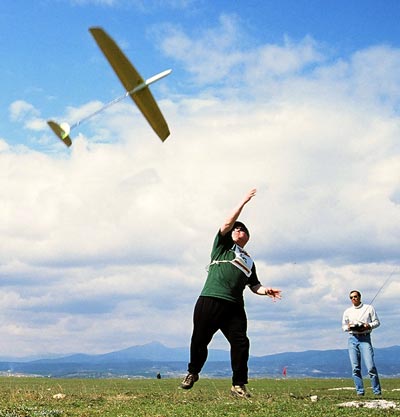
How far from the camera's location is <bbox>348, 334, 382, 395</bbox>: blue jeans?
45.1ft

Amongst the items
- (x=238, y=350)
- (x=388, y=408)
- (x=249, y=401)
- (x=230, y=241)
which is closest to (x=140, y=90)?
(x=230, y=241)

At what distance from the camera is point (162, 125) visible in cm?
1417

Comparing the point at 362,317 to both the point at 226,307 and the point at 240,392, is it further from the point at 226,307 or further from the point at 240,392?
the point at 226,307

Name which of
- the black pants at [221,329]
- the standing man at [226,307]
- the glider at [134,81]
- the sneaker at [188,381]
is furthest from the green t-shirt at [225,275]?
the glider at [134,81]

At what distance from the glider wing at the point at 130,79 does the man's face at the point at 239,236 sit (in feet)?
13.4

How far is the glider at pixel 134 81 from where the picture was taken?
13.5 m

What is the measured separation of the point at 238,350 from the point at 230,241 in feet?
5.68

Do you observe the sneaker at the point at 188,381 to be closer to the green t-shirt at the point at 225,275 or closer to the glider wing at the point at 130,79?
the green t-shirt at the point at 225,275

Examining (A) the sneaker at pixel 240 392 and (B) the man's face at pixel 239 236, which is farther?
(B) the man's face at pixel 239 236

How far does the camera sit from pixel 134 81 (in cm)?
1371

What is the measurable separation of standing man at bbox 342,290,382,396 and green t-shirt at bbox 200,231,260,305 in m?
4.38

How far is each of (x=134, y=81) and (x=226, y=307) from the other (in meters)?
5.64

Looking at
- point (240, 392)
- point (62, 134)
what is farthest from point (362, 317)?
point (62, 134)

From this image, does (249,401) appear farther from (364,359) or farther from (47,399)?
(364,359)
